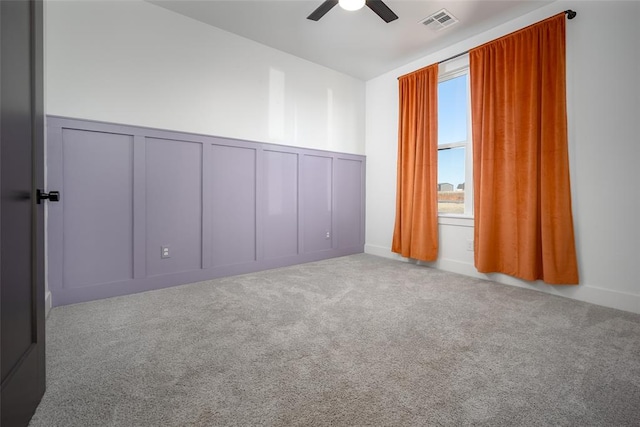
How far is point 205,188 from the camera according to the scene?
295cm

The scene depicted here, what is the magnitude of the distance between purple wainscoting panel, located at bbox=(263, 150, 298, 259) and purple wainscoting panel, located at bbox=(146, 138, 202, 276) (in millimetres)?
803

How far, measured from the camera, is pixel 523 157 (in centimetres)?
271

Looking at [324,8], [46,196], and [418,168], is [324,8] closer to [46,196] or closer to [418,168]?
[418,168]

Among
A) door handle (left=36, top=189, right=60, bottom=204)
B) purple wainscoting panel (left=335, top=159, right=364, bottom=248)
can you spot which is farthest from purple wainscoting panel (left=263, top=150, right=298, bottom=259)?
door handle (left=36, top=189, right=60, bottom=204)

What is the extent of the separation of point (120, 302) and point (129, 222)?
2.33ft

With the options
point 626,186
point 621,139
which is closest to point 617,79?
point 621,139

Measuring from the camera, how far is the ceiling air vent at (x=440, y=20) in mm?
2789

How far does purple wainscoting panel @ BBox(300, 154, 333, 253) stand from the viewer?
381cm

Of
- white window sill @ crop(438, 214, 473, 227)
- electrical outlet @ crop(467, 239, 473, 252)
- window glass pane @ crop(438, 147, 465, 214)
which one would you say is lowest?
electrical outlet @ crop(467, 239, 473, 252)

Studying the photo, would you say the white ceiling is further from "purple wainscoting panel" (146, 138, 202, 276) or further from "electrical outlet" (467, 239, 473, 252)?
"electrical outlet" (467, 239, 473, 252)

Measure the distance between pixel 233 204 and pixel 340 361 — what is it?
2.22m

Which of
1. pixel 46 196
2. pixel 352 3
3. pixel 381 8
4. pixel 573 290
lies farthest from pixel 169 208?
pixel 573 290

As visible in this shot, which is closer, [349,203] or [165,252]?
[165,252]

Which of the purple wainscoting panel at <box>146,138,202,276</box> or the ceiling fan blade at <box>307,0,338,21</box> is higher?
the ceiling fan blade at <box>307,0,338,21</box>
